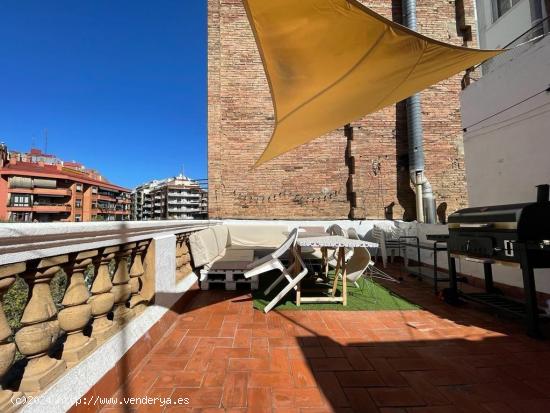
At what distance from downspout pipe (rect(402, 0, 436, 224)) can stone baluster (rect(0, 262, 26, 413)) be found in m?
7.73

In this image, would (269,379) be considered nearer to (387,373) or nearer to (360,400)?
(360,400)

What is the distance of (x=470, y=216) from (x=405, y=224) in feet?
13.6

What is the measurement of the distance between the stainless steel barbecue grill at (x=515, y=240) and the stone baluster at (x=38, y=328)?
3370 millimetres

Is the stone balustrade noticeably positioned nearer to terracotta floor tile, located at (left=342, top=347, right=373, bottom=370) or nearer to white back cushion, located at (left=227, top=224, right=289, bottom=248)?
terracotta floor tile, located at (left=342, top=347, right=373, bottom=370)

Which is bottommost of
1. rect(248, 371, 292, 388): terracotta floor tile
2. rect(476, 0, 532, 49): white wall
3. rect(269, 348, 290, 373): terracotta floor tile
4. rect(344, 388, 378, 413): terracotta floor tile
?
rect(344, 388, 378, 413): terracotta floor tile

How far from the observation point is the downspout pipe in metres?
7.23

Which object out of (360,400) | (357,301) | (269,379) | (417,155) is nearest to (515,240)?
(357,301)

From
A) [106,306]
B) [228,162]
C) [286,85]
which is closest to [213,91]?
[228,162]

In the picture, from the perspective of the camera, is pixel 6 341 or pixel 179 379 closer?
pixel 6 341

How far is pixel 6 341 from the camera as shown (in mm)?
1005

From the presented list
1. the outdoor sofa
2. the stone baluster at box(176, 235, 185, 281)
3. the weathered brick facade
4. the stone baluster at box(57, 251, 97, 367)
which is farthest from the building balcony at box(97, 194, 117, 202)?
the stone baluster at box(57, 251, 97, 367)

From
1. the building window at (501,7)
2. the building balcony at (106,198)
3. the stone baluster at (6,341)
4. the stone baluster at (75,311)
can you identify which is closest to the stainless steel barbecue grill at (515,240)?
the stone baluster at (75,311)

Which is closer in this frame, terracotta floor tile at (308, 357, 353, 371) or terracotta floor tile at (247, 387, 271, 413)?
terracotta floor tile at (247, 387, 271, 413)

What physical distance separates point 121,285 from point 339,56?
7.46 feet
